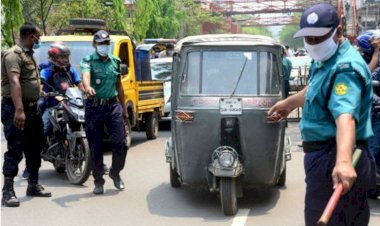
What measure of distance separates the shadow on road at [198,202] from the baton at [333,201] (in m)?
3.14

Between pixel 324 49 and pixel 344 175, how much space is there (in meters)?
0.73

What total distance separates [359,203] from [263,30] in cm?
17496

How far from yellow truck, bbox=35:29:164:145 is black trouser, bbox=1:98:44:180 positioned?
2621 mm

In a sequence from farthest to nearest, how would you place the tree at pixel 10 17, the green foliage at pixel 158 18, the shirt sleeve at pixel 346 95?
the green foliage at pixel 158 18, the tree at pixel 10 17, the shirt sleeve at pixel 346 95

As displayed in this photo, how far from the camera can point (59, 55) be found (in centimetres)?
852

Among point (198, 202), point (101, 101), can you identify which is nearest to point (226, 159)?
point (198, 202)

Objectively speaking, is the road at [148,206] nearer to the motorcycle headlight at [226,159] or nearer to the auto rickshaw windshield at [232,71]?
the motorcycle headlight at [226,159]

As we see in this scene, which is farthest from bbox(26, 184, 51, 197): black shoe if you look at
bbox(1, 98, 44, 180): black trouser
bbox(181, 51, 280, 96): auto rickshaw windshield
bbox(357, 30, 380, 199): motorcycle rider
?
A: bbox(357, 30, 380, 199): motorcycle rider

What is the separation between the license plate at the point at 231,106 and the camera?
6672mm

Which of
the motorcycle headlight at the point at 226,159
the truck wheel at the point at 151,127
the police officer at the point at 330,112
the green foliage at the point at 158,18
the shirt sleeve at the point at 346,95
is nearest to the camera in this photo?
the shirt sleeve at the point at 346,95

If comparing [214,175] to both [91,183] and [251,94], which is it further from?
[91,183]

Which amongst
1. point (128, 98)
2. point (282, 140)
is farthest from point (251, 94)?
point (128, 98)

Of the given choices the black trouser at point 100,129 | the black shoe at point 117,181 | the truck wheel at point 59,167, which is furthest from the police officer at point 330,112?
the truck wheel at point 59,167

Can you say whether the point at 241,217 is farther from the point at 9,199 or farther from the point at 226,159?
the point at 9,199
